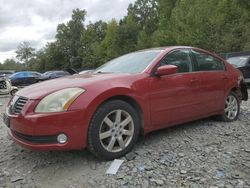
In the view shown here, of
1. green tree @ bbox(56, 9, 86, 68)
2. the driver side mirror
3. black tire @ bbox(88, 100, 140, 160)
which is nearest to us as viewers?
black tire @ bbox(88, 100, 140, 160)

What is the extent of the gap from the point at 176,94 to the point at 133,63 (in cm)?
80

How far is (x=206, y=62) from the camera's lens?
5.68 metres

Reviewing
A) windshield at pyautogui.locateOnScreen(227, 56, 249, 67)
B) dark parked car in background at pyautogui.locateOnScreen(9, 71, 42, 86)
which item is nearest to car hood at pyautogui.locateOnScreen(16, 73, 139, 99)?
windshield at pyautogui.locateOnScreen(227, 56, 249, 67)

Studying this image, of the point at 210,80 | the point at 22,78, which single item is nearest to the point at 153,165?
the point at 210,80

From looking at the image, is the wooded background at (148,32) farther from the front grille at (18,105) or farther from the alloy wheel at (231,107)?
the front grille at (18,105)

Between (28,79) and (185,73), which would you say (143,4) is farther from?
(185,73)

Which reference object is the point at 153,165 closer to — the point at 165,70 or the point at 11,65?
the point at 165,70

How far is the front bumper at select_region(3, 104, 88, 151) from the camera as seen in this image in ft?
12.0

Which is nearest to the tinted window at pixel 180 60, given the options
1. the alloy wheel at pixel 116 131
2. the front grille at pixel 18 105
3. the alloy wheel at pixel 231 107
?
the alloy wheel at pixel 116 131

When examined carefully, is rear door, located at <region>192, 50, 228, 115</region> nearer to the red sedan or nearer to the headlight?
the red sedan

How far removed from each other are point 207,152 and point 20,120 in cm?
238

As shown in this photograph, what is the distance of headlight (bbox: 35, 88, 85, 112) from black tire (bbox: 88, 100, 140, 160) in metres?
0.34

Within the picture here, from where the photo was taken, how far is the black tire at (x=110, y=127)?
12.7 feet

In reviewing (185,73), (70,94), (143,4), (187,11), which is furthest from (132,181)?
(143,4)
